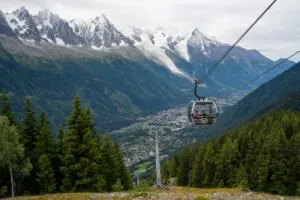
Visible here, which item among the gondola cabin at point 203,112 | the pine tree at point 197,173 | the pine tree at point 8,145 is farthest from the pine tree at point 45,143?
the pine tree at point 197,173

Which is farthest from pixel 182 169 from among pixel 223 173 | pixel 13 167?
pixel 13 167

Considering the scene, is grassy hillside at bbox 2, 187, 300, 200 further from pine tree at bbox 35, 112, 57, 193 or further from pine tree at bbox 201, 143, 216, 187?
pine tree at bbox 201, 143, 216, 187

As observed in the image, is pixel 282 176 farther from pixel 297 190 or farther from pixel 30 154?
pixel 30 154

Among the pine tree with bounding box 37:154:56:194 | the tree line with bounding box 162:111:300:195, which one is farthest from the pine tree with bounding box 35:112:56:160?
the tree line with bounding box 162:111:300:195

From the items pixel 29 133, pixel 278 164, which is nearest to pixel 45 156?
→ pixel 29 133

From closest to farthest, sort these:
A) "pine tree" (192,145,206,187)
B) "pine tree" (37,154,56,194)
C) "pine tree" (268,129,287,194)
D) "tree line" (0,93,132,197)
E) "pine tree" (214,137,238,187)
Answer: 1. "tree line" (0,93,132,197)
2. "pine tree" (37,154,56,194)
3. "pine tree" (268,129,287,194)
4. "pine tree" (214,137,238,187)
5. "pine tree" (192,145,206,187)

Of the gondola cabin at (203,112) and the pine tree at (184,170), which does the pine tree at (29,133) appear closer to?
the gondola cabin at (203,112)

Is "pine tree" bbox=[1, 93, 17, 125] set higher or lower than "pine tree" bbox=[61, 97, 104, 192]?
higher

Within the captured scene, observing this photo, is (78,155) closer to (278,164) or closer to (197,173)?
(278,164)
